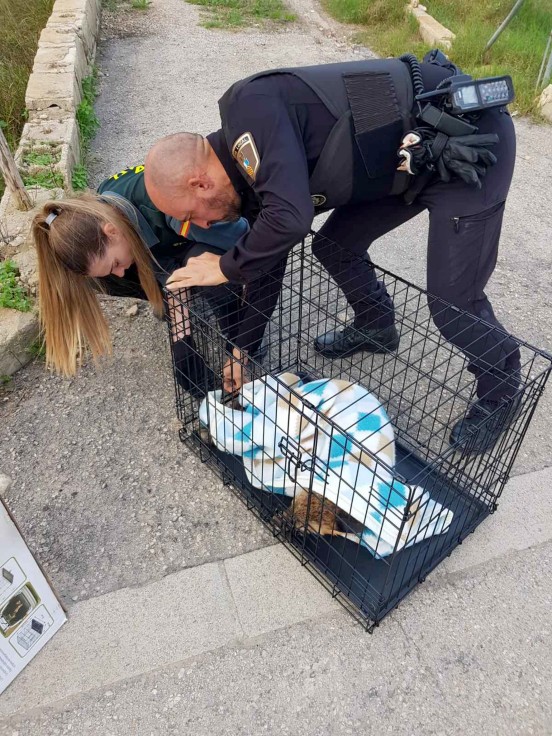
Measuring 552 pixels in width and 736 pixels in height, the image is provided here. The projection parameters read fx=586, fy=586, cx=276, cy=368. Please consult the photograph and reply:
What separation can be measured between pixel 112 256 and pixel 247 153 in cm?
72

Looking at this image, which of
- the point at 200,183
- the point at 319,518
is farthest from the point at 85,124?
the point at 319,518

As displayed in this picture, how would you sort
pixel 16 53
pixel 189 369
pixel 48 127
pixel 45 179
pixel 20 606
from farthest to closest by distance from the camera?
pixel 16 53
pixel 48 127
pixel 45 179
pixel 189 369
pixel 20 606

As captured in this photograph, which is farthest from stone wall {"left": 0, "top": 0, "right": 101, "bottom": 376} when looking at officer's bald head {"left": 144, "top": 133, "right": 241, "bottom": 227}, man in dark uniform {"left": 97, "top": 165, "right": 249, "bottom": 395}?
officer's bald head {"left": 144, "top": 133, "right": 241, "bottom": 227}

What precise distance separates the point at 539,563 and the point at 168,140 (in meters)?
1.92

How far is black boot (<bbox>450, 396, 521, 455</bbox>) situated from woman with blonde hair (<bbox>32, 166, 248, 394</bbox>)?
1018 millimetres

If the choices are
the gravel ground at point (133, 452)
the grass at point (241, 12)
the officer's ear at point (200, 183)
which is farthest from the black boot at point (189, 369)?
the grass at point (241, 12)

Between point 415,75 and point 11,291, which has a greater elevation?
point 415,75

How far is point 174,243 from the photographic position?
253 centimetres

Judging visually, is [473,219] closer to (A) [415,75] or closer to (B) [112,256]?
(A) [415,75]

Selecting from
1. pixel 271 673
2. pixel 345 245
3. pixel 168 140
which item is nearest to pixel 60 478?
pixel 271 673

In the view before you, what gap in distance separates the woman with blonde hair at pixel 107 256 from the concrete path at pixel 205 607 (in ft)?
1.13

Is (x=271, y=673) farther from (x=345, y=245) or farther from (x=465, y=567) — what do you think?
(x=345, y=245)

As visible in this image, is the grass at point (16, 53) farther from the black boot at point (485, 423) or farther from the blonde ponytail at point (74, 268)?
the black boot at point (485, 423)

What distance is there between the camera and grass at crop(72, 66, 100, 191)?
388cm
